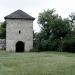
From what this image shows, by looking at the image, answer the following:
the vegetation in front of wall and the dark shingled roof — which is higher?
the dark shingled roof

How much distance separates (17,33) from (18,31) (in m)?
0.39

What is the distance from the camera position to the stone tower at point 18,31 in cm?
4706

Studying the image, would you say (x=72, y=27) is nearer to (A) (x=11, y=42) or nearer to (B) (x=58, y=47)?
(B) (x=58, y=47)

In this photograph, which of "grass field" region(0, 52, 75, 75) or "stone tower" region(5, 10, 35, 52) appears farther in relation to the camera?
"stone tower" region(5, 10, 35, 52)

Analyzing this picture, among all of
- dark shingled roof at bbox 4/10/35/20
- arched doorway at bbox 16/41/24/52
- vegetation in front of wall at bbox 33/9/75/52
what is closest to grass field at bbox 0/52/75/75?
vegetation in front of wall at bbox 33/9/75/52

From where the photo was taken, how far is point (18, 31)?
155ft

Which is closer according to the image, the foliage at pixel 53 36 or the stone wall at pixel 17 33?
the foliage at pixel 53 36

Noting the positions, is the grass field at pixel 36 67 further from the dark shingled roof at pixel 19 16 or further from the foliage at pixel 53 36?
the dark shingled roof at pixel 19 16

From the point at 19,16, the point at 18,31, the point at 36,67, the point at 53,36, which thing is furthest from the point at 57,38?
the point at 36,67

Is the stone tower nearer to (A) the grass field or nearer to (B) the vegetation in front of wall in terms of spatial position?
(B) the vegetation in front of wall

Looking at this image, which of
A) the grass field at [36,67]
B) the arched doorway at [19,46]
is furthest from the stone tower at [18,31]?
the grass field at [36,67]

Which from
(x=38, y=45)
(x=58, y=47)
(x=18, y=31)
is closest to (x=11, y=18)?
(x=18, y=31)

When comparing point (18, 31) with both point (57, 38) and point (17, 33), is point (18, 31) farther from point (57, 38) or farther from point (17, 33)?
point (57, 38)

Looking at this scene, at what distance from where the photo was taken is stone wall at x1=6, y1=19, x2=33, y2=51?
154 ft
